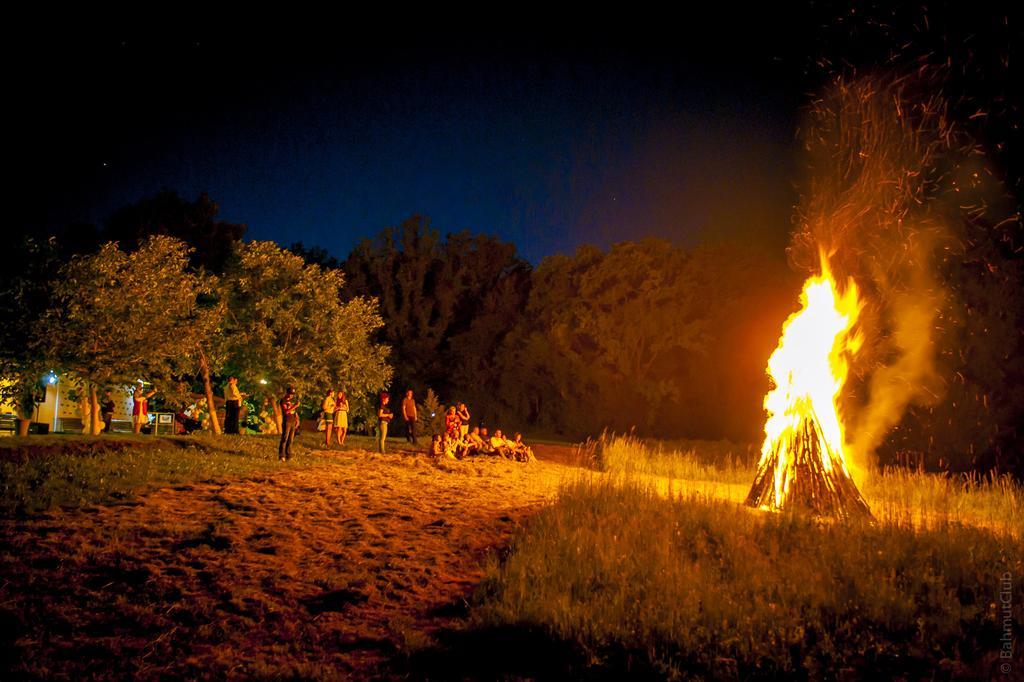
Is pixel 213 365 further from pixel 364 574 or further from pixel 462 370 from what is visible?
pixel 462 370

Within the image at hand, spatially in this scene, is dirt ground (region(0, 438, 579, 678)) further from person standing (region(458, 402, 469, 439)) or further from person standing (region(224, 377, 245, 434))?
person standing (region(224, 377, 245, 434))

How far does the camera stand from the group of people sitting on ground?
59.4 feet

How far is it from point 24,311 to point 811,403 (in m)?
18.6

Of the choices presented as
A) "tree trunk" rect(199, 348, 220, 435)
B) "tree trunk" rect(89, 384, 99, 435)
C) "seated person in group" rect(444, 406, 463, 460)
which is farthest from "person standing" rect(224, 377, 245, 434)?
"seated person in group" rect(444, 406, 463, 460)

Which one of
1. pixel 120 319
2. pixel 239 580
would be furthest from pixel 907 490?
pixel 120 319

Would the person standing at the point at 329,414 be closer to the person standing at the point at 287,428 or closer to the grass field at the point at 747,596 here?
the person standing at the point at 287,428

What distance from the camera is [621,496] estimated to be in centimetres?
928

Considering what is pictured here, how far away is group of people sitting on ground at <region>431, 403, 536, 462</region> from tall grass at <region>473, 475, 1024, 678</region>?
1014cm

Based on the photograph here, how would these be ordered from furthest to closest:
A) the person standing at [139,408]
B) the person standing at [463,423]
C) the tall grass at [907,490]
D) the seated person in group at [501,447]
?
1. the person standing at [139,408]
2. the person standing at [463,423]
3. the seated person in group at [501,447]
4. the tall grass at [907,490]

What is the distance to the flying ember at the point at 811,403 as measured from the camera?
9.91m

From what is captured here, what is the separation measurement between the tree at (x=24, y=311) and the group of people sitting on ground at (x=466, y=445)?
10372 mm

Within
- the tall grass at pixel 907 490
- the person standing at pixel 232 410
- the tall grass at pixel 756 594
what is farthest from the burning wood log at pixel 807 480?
the person standing at pixel 232 410

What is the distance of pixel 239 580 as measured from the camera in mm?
6844

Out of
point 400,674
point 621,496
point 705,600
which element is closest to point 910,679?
point 705,600
